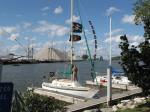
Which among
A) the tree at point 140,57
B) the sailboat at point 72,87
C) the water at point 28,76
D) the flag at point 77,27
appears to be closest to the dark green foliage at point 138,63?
the tree at point 140,57

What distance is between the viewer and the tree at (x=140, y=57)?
49.4 ft

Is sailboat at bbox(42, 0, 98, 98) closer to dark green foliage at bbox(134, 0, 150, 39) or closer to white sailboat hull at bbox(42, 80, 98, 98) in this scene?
white sailboat hull at bbox(42, 80, 98, 98)

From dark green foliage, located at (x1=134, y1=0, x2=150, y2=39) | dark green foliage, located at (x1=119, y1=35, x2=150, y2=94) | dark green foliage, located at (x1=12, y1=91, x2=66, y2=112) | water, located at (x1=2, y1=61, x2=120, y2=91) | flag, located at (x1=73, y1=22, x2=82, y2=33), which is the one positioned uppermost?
flag, located at (x1=73, y1=22, x2=82, y2=33)

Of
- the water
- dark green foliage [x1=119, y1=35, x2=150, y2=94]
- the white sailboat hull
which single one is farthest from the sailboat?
dark green foliage [x1=119, y1=35, x2=150, y2=94]

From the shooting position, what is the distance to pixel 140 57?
49.9 feet

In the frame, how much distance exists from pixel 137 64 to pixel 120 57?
0.83 metres

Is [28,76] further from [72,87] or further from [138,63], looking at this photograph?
[138,63]

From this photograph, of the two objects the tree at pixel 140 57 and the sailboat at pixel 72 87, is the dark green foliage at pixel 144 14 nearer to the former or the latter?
the tree at pixel 140 57

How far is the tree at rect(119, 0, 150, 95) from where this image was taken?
15.1 meters

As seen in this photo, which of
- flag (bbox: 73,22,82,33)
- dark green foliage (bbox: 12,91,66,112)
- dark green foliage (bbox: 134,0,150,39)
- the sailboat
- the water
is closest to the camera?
dark green foliage (bbox: 12,91,66,112)

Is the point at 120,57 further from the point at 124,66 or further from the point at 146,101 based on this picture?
the point at 146,101

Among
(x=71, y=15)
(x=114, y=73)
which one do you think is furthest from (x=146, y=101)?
(x=114, y=73)

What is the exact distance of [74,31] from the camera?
3400 cm

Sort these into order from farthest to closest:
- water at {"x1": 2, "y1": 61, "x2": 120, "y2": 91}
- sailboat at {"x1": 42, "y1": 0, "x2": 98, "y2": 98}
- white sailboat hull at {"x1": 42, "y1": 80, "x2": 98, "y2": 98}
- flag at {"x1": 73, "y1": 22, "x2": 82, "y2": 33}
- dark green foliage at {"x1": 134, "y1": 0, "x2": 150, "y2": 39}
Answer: water at {"x1": 2, "y1": 61, "x2": 120, "y2": 91}
flag at {"x1": 73, "y1": 22, "x2": 82, "y2": 33}
sailboat at {"x1": 42, "y1": 0, "x2": 98, "y2": 98}
white sailboat hull at {"x1": 42, "y1": 80, "x2": 98, "y2": 98}
dark green foliage at {"x1": 134, "y1": 0, "x2": 150, "y2": 39}
